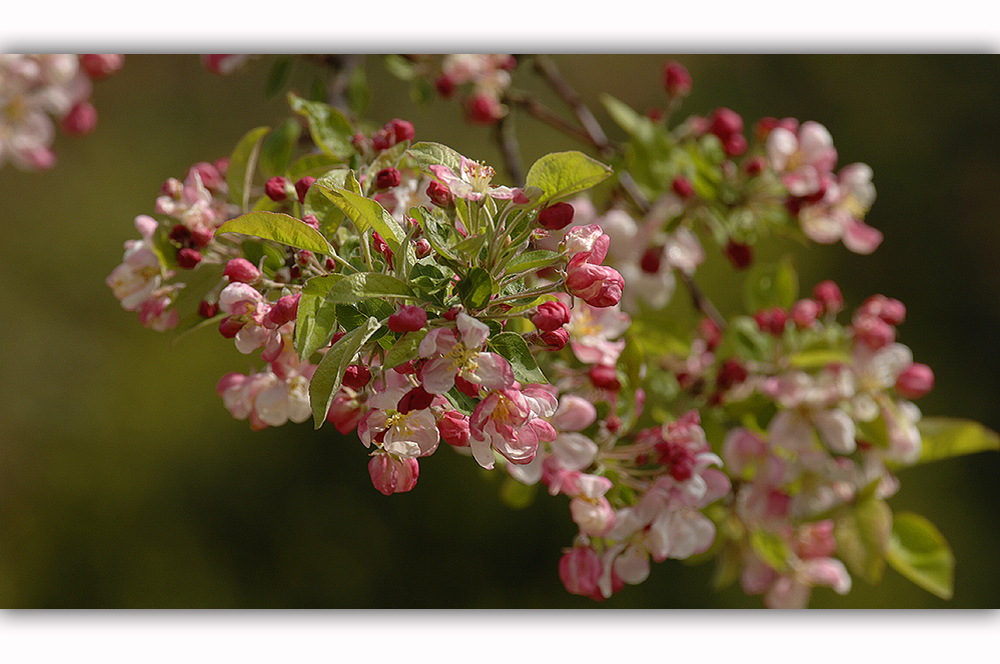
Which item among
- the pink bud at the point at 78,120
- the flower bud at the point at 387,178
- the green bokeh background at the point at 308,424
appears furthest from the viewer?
the green bokeh background at the point at 308,424

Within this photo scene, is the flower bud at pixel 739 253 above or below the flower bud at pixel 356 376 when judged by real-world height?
above

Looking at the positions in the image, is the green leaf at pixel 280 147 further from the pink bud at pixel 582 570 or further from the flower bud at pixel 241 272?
the pink bud at pixel 582 570

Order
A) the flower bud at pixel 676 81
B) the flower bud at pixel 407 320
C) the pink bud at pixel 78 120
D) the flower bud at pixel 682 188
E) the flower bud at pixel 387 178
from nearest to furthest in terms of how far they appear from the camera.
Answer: the flower bud at pixel 407 320 < the flower bud at pixel 387 178 < the flower bud at pixel 682 188 < the flower bud at pixel 676 81 < the pink bud at pixel 78 120

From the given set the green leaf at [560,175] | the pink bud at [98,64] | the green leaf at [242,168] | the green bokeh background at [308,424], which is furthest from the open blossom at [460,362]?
the green bokeh background at [308,424]

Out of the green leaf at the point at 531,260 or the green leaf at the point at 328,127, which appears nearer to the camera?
the green leaf at the point at 531,260

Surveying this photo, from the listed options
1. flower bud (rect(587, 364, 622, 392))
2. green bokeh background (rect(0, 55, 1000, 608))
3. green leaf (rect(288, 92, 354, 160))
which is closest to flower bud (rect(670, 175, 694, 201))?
flower bud (rect(587, 364, 622, 392))

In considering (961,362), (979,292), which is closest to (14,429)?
(961,362)

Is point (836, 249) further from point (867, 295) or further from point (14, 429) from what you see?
point (14, 429)

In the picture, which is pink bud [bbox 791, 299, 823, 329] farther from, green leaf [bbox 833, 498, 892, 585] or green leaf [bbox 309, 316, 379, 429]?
green leaf [bbox 309, 316, 379, 429]
